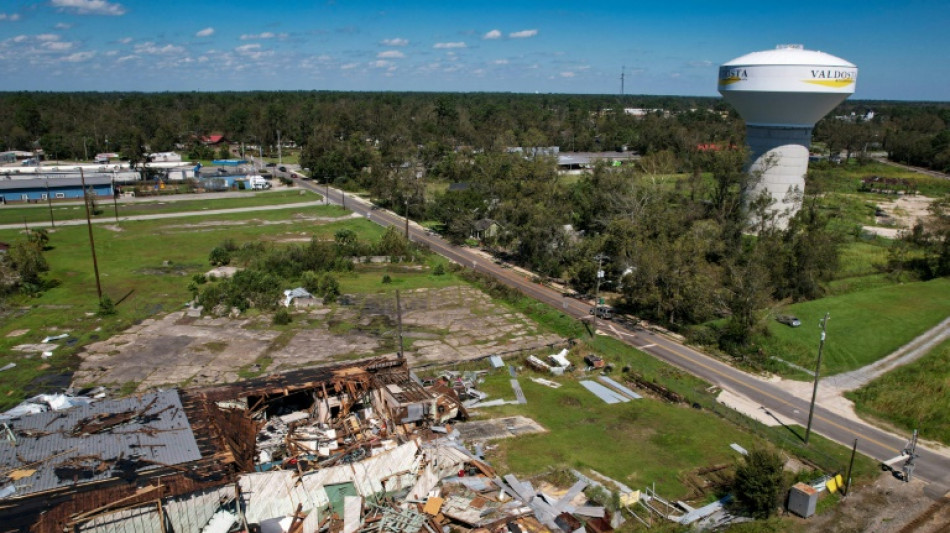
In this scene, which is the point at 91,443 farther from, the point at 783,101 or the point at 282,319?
the point at 783,101

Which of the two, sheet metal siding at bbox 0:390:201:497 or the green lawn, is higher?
sheet metal siding at bbox 0:390:201:497

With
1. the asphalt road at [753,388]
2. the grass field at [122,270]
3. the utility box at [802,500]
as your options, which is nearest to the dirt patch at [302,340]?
the grass field at [122,270]

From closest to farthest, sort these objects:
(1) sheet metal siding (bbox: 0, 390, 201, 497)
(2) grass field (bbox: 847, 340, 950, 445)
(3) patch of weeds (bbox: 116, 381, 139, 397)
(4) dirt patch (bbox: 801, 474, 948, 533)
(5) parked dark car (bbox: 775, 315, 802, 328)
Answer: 1. (1) sheet metal siding (bbox: 0, 390, 201, 497)
2. (4) dirt patch (bbox: 801, 474, 948, 533)
3. (2) grass field (bbox: 847, 340, 950, 445)
4. (3) patch of weeds (bbox: 116, 381, 139, 397)
5. (5) parked dark car (bbox: 775, 315, 802, 328)

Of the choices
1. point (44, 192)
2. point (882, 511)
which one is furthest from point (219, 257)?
point (882, 511)

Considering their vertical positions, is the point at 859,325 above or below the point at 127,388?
above

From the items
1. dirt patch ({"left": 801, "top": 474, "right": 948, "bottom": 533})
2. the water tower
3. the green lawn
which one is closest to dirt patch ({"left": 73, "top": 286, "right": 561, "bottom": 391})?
the green lawn

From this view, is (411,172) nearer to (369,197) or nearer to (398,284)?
(369,197)

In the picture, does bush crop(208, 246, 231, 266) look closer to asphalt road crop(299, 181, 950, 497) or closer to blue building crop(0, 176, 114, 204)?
asphalt road crop(299, 181, 950, 497)
